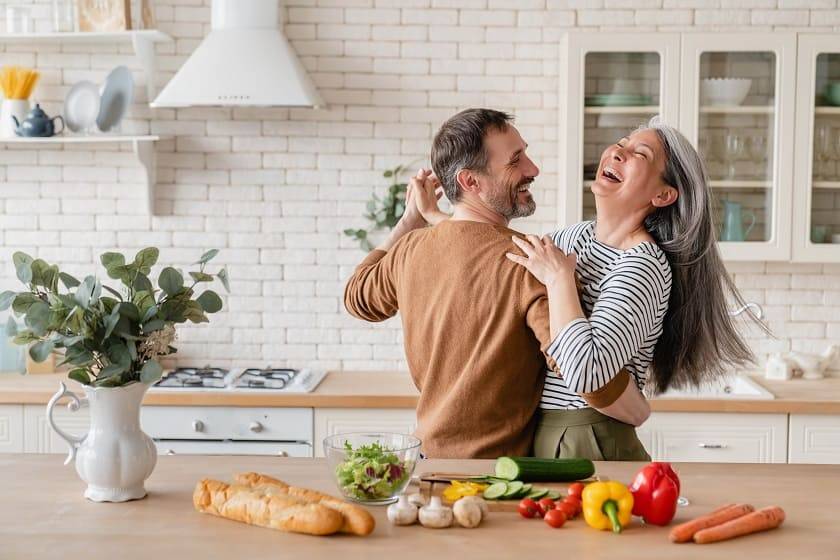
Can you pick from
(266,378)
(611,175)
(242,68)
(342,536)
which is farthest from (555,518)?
(242,68)

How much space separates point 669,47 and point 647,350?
5.98 ft

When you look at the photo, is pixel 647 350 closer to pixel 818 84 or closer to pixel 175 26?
pixel 818 84

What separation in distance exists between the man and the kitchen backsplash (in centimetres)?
190

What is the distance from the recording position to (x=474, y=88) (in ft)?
14.0

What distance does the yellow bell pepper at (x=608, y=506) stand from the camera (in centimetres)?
174

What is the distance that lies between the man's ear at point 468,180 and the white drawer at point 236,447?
1683 mm

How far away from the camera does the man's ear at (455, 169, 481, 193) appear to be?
2.37m

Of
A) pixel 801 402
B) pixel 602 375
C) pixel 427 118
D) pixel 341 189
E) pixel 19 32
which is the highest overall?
pixel 19 32

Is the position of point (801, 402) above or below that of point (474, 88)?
below

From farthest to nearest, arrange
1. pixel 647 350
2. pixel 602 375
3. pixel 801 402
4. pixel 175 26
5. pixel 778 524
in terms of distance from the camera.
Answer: pixel 175 26
pixel 801 402
pixel 647 350
pixel 602 375
pixel 778 524

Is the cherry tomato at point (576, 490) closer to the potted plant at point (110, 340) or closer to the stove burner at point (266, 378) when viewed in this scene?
the potted plant at point (110, 340)

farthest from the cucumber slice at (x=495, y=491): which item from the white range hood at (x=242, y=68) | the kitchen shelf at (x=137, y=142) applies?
the kitchen shelf at (x=137, y=142)

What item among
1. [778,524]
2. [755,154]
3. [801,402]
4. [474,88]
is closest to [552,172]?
[474,88]

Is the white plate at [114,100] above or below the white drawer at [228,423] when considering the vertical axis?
above
